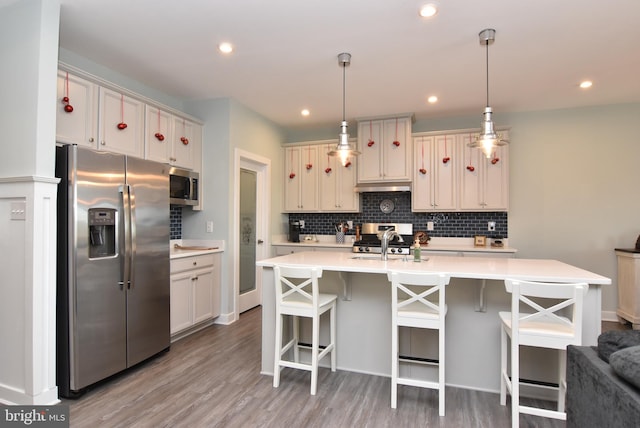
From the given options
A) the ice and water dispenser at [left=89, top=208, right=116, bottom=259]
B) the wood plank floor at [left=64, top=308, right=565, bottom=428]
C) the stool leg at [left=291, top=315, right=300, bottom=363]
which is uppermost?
the ice and water dispenser at [left=89, top=208, right=116, bottom=259]

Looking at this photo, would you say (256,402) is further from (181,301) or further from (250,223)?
(250,223)

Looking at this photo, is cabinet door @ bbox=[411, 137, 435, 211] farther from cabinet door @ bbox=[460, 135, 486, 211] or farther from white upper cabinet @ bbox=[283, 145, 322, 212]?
white upper cabinet @ bbox=[283, 145, 322, 212]

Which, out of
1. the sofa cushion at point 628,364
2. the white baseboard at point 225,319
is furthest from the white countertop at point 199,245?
the sofa cushion at point 628,364

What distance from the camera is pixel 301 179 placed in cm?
566

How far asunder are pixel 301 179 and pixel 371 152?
46.6 inches

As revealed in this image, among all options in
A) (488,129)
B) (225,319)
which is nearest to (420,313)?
(488,129)

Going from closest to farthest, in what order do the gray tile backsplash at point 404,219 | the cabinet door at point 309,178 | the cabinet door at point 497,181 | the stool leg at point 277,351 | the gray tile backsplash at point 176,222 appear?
1. the stool leg at point 277,351
2. the gray tile backsplash at point 176,222
3. the cabinet door at point 497,181
4. the gray tile backsplash at point 404,219
5. the cabinet door at point 309,178

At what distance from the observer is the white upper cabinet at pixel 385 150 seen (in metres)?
4.99

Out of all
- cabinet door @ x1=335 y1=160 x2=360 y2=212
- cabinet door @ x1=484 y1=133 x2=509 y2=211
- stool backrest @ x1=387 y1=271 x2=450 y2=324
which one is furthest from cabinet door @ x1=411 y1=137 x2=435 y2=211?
stool backrest @ x1=387 y1=271 x2=450 y2=324

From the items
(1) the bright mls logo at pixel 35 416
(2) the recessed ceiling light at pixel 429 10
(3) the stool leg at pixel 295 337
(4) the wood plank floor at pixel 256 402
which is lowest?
(4) the wood plank floor at pixel 256 402

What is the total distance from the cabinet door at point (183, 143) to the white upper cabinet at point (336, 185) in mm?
1953

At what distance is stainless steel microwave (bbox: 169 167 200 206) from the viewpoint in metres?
3.95

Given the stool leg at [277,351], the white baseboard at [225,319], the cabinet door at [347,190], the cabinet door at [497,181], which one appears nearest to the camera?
the stool leg at [277,351]

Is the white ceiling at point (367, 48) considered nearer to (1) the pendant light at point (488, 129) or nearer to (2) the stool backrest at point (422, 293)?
(1) the pendant light at point (488, 129)
